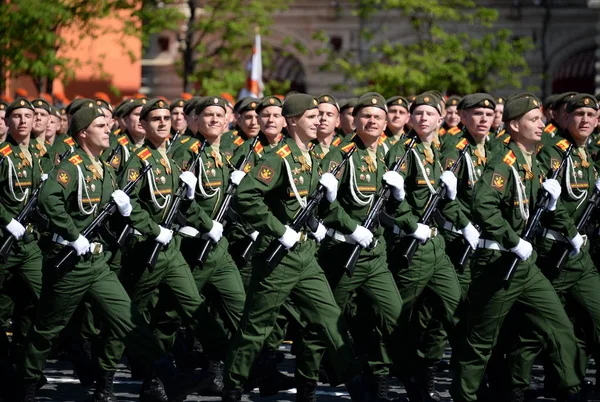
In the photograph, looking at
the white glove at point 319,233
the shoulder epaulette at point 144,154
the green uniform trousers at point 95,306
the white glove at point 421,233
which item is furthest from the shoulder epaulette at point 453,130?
the green uniform trousers at point 95,306

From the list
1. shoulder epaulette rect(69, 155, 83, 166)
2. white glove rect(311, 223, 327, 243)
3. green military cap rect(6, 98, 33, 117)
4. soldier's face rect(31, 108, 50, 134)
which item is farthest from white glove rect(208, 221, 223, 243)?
soldier's face rect(31, 108, 50, 134)

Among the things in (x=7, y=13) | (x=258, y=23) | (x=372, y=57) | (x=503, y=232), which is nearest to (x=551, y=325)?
(x=503, y=232)

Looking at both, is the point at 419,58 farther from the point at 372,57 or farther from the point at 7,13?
the point at 7,13

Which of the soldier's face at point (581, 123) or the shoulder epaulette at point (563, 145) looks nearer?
the shoulder epaulette at point (563, 145)

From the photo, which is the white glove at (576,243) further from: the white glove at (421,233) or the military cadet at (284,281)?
the military cadet at (284,281)

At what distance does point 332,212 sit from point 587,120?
1.80m

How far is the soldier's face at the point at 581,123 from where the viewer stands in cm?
977

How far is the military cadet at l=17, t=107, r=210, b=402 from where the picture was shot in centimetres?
923

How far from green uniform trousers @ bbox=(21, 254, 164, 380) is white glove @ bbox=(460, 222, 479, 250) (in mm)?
2165

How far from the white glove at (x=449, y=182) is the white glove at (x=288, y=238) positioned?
1563mm

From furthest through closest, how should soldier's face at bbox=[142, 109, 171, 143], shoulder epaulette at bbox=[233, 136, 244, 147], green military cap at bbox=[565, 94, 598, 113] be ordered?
1. shoulder epaulette at bbox=[233, 136, 244, 147]
2. soldier's face at bbox=[142, 109, 171, 143]
3. green military cap at bbox=[565, 94, 598, 113]

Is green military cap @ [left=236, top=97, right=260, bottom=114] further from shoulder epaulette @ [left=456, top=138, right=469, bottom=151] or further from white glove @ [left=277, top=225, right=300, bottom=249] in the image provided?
white glove @ [left=277, top=225, right=300, bottom=249]

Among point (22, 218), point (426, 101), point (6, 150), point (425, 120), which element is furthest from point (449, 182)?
point (6, 150)

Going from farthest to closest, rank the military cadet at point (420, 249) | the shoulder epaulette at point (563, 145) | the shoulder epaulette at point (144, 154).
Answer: the shoulder epaulette at point (144, 154)
the military cadet at point (420, 249)
the shoulder epaulette at point (563, 145)
